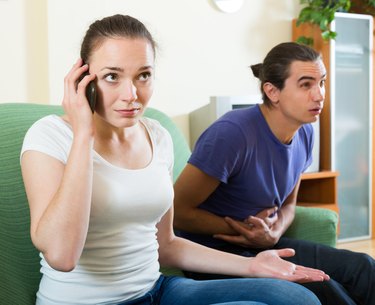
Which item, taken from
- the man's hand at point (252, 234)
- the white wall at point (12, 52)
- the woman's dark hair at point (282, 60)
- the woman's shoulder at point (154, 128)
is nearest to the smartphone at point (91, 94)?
the woman's shoulder at point (154, 128)

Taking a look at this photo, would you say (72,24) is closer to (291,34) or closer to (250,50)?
(250,50)

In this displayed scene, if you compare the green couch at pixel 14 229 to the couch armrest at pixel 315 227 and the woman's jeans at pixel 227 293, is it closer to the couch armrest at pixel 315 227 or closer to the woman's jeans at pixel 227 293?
the woman's jeans at pixel 227 293

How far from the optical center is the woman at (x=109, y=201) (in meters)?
0.93

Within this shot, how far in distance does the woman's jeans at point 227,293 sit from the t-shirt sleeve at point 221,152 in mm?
433

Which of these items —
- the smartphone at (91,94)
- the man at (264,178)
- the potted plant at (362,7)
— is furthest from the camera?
the potted plant at (362,7)

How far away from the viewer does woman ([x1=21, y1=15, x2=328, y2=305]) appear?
3.04ft

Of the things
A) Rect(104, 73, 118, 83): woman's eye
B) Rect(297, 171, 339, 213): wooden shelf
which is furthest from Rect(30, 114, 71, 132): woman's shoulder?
Rect(297, 171, 339, 213): wooden shelf

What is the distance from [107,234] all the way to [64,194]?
0.17 metres

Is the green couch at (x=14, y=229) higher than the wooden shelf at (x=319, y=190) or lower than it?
Result: higher

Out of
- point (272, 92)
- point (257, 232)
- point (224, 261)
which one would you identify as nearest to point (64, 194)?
point (224, 261)

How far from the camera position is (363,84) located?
3.53m

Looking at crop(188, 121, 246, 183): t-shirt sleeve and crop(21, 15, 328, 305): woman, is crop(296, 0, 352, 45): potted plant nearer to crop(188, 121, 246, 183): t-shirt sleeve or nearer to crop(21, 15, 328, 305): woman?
crop(188, 121, 246, 183): t-shirt sleeve

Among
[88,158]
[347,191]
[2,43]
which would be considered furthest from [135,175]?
[347,191]

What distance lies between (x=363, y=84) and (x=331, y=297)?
8.14ft
